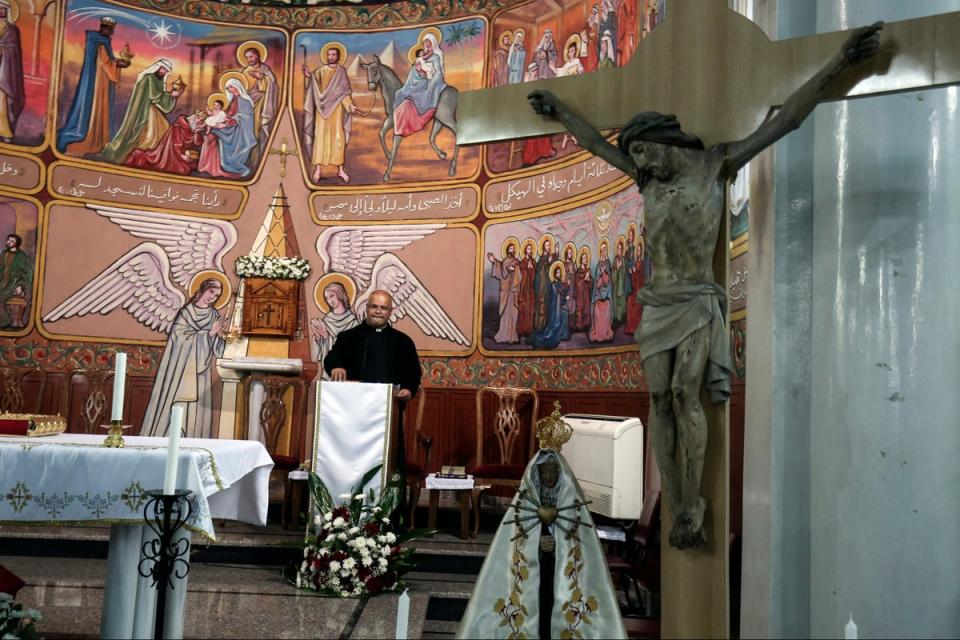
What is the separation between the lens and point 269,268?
9156mm

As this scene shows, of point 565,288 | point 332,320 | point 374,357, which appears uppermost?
point 565,288

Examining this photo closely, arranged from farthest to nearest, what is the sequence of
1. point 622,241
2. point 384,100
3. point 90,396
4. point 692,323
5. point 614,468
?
point 384,100 → point 90,396 → point 622,241 → point 614,468 → point 692,323

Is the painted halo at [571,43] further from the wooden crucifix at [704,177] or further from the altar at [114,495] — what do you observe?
the altar at [114,495]

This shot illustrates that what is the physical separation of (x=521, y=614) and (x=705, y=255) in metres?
1.36

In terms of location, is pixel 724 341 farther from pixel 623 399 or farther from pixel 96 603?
pixel 623 399

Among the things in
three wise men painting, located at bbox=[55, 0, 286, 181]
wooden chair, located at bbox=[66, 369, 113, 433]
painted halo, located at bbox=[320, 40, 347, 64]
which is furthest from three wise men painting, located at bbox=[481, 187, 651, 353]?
wooden chair, located at bbox=[66, 369, 113, 433]

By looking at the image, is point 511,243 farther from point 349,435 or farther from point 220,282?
point 349,435

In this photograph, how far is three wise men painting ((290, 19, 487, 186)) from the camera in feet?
30.7

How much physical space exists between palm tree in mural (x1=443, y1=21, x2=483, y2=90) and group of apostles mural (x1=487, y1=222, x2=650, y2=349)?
85.4 inches

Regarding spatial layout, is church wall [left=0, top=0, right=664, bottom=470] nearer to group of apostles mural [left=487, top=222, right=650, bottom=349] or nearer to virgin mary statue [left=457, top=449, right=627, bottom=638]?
group of apostles mural [left=487, top=222, right=650, bottom=349]

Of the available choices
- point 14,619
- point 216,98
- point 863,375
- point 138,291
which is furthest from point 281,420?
point 863,375

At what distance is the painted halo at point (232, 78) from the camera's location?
9672 millimetres

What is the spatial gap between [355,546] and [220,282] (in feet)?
17.3

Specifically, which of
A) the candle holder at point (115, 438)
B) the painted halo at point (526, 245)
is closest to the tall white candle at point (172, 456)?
the candle holder at point (115, 438)
